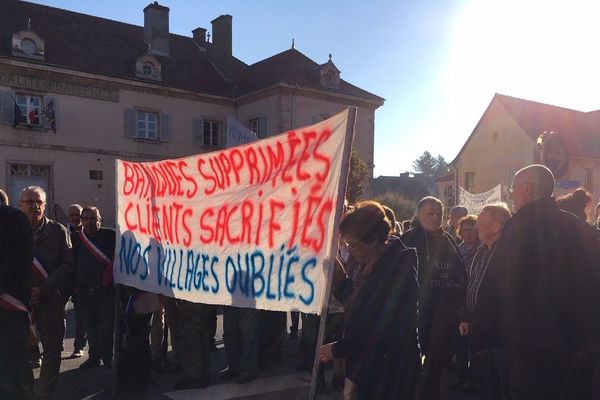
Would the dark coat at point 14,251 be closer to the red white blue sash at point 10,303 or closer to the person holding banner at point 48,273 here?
the red white blue sash at point 10,303

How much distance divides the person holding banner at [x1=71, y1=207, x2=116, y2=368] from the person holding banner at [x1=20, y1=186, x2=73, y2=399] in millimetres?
983

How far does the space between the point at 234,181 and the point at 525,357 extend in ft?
6.90

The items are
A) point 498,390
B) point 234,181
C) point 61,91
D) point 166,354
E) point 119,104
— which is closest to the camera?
point 234,181

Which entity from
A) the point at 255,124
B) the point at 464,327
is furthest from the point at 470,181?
the point at 464,327

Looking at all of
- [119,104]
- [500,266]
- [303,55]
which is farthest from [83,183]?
[500,266]

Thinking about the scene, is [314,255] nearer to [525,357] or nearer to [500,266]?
[500,266]

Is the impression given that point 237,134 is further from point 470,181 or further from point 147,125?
point 470,181

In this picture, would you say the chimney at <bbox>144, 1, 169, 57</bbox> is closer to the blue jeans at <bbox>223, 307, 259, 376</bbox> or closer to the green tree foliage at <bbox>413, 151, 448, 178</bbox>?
the blue jeans at <bbox>223, 307, 259, 376</bbox>

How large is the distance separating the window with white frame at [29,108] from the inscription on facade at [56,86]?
0.45 metres

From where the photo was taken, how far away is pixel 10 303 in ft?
10.9

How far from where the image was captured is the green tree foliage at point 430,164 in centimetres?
11457

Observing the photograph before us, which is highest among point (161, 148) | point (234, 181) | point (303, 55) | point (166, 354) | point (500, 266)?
point (303, 55)

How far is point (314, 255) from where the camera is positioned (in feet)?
9.33

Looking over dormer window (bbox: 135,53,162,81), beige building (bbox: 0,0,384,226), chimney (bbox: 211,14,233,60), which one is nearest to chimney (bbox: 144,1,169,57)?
beige building (bbox: 0,0,384,226)
